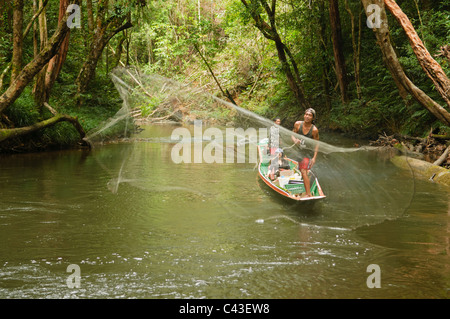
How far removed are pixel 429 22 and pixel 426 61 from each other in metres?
4.32

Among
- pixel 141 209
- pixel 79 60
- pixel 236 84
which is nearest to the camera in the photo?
pixel 141 209

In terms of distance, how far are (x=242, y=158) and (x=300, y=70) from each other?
Answer: 8.84m

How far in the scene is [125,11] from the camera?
15.1 meters

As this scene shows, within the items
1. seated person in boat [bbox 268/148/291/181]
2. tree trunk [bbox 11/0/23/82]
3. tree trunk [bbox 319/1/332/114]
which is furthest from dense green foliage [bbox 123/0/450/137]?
tree trunk [bbox 11/0/23/82]

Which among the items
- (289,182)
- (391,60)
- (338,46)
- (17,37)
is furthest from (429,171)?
(17,37)

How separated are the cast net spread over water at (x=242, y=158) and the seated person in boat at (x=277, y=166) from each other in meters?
0.25

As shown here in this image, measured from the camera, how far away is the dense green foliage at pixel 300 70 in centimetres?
1389

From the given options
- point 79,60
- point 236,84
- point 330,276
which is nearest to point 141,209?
point 330,276

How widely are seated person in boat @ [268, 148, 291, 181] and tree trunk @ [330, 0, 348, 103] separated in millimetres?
9324

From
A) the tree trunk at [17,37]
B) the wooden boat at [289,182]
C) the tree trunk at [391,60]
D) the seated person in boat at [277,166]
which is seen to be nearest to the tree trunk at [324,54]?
the tree trunk at [391,60]
